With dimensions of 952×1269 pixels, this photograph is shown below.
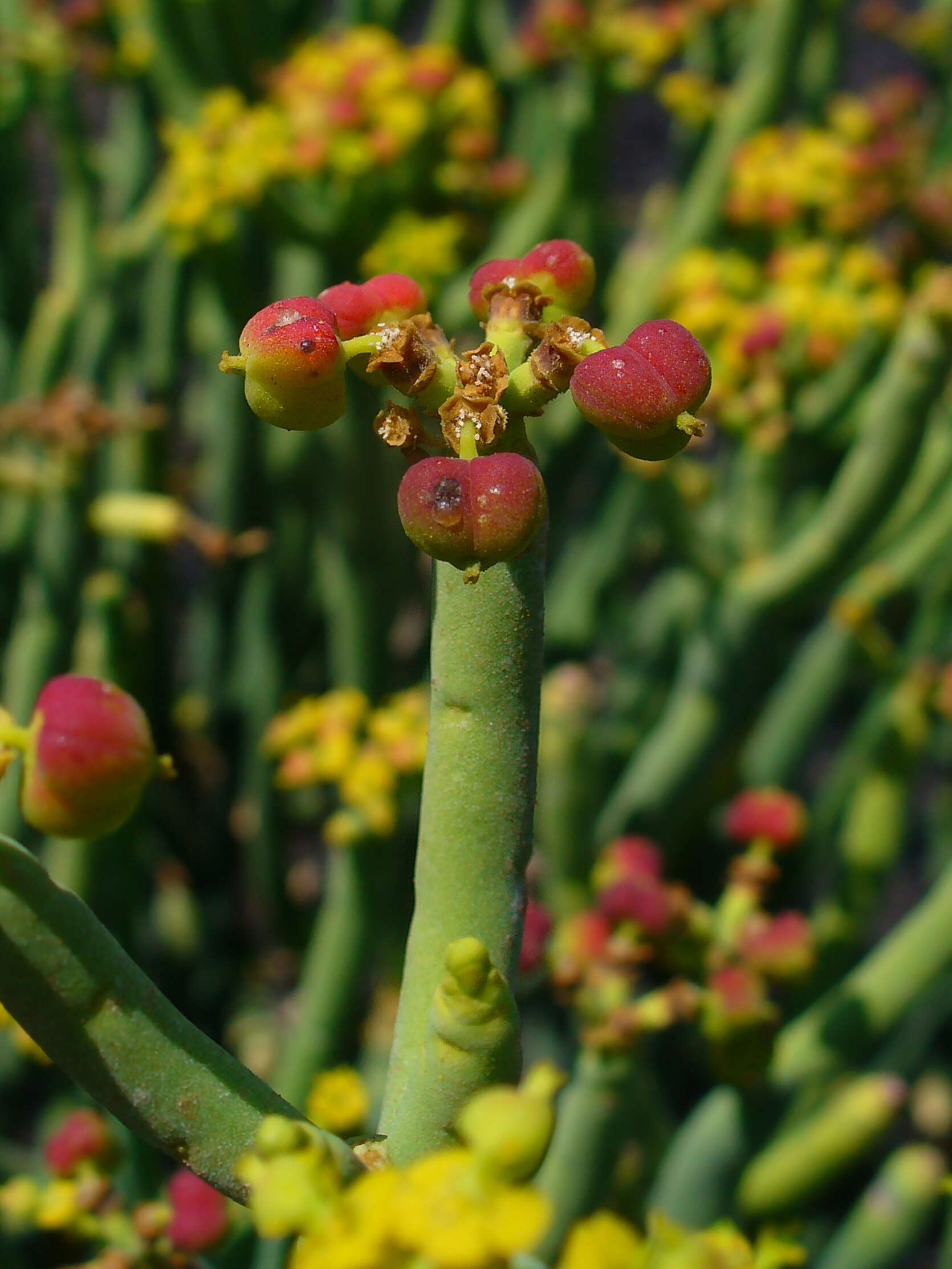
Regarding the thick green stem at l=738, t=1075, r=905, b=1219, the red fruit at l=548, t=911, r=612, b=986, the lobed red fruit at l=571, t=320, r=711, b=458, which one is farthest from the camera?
the thick green stem at l=738, t=1075, r=905, b=1219

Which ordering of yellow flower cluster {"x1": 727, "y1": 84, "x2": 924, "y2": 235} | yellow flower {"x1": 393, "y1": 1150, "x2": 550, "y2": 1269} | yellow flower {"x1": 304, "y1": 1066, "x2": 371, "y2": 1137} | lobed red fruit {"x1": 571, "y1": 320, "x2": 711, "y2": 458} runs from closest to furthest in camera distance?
yellow flower {"x1": 393, "y1": 1150, "x2": 550, "y2": 1269}
lobed red fruit {"x1": 571, "y1": 320, "x2": 711, "y2": 458}
yellow flower {"x1": 304, "y1": 1066, "x2": 371, "y2": 1137}
yellow flower cluster {"x1": 727, "y1": 84, "x2": 924, "y2": 235}

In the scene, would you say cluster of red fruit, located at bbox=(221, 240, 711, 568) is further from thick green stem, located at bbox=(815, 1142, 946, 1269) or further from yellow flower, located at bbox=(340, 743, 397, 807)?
thick green stem, located at bbox=(815, 1142, 946, 1269)

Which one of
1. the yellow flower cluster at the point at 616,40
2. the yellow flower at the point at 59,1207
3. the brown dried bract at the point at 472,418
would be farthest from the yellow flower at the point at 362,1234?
the yellow flower cluster at the point at 616,40

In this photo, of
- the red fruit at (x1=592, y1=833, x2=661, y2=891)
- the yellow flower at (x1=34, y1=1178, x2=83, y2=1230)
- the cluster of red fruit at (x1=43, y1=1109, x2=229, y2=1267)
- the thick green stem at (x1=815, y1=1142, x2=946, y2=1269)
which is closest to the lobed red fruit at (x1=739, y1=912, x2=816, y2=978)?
the red fruit at (x1=592, y1=833, x2=661, y2=891)

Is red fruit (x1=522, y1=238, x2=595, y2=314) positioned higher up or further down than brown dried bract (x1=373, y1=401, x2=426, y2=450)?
higher up

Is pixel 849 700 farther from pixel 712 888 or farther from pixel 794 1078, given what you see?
pixel 794 1078

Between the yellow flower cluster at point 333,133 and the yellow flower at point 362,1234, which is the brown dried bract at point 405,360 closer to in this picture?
the yellow flower at point 362,1234

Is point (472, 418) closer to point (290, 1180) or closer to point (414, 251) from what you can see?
point (290, 1180)

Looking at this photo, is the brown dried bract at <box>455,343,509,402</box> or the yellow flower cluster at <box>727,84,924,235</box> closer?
the brown dried bract at <box>455,343,509,402</box>
